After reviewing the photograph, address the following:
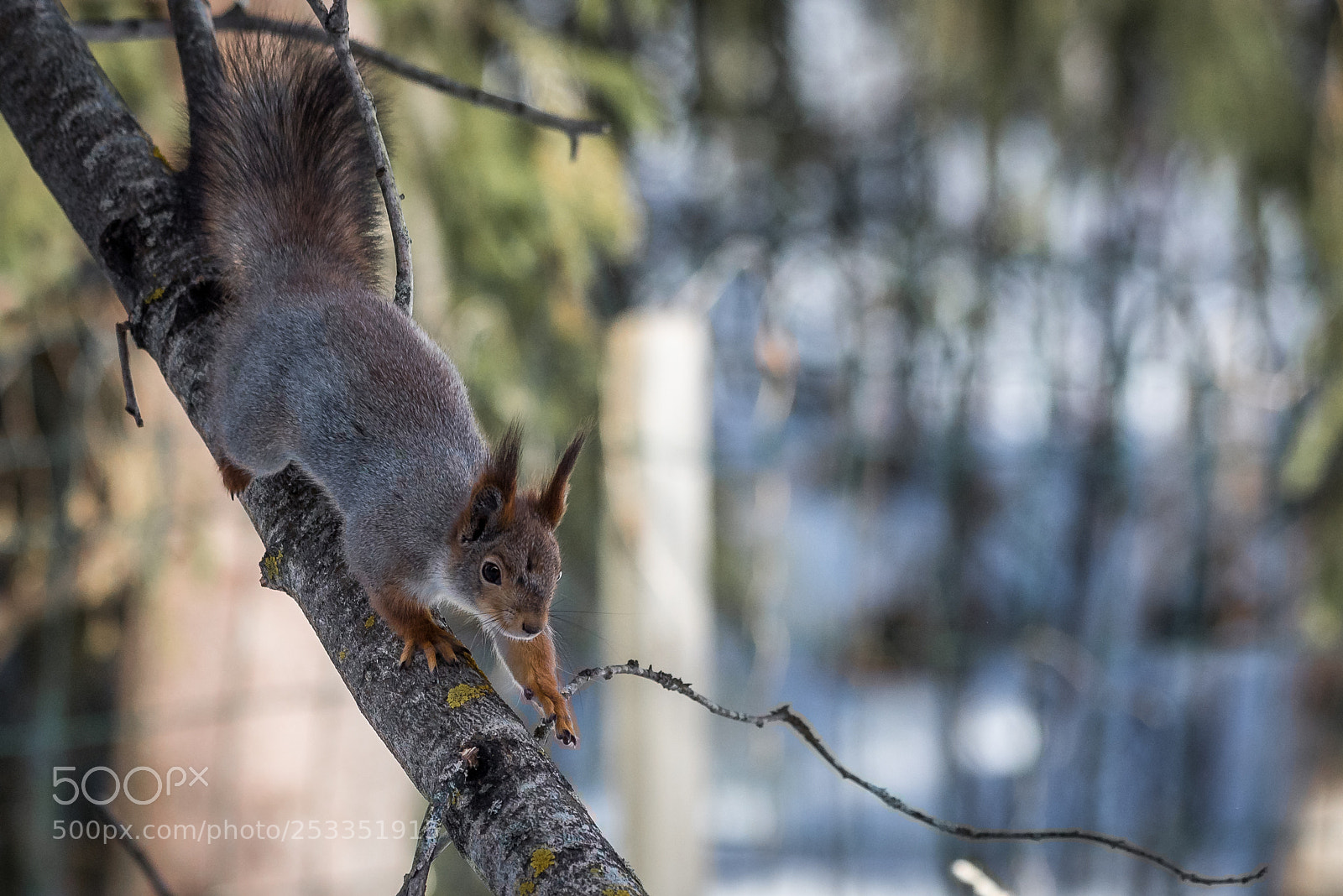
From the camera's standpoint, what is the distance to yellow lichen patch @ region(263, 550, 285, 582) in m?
0.84

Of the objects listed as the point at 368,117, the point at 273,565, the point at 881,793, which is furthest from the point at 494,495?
the point at 881,793

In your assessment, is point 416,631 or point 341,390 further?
point 341,390

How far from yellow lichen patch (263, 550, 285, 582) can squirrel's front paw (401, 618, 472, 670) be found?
132 mm

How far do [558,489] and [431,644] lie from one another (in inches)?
16.6

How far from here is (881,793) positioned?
28.0 inches

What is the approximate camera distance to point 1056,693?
3.56 m

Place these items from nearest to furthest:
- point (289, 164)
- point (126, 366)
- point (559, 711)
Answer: point (126, 366), point (559, 711), point (289, 164)

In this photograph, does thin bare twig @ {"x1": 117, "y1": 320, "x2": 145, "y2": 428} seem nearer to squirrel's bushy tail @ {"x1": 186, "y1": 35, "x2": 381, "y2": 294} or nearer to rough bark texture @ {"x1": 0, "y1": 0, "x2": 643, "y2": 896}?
rough bark texture @ {"x1": 0, "y1": 0, "x2": 643, "y2": 896}

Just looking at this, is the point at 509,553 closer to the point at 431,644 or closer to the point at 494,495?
the point at 494,495

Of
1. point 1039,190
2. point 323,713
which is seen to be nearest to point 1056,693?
point 1039,190

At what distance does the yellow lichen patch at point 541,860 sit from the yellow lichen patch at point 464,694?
0.14 m

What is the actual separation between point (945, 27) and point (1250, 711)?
2421 millimetres

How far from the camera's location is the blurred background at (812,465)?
240 centimetres

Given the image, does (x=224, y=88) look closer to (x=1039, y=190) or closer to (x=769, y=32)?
(x=769, y=32)
